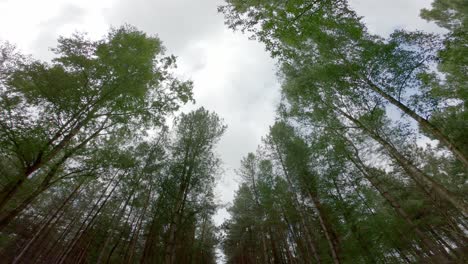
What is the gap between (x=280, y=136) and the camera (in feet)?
52.7

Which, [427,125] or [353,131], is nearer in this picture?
[427,125]

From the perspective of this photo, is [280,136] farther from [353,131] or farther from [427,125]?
[427,125]

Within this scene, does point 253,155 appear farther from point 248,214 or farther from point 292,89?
point 292,89

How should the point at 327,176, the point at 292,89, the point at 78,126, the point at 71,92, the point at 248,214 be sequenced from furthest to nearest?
the point at 248,214, the point at 327,176, the point at 292,89, the point at 78,126, the point at 71,92

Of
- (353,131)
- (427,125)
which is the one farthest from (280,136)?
(427,125)

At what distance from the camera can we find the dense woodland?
5.99 meters

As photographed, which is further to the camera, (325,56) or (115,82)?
(325,56)

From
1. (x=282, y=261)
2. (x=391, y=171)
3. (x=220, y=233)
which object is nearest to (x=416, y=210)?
(x=391, y=171)

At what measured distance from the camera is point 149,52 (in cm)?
820

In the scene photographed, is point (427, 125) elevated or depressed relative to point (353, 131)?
depressed

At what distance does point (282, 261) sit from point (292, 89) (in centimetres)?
1828

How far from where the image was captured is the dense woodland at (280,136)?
19.7 feet

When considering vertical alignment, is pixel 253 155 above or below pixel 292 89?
above

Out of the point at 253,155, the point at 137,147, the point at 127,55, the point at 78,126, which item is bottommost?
the point at 78,126
